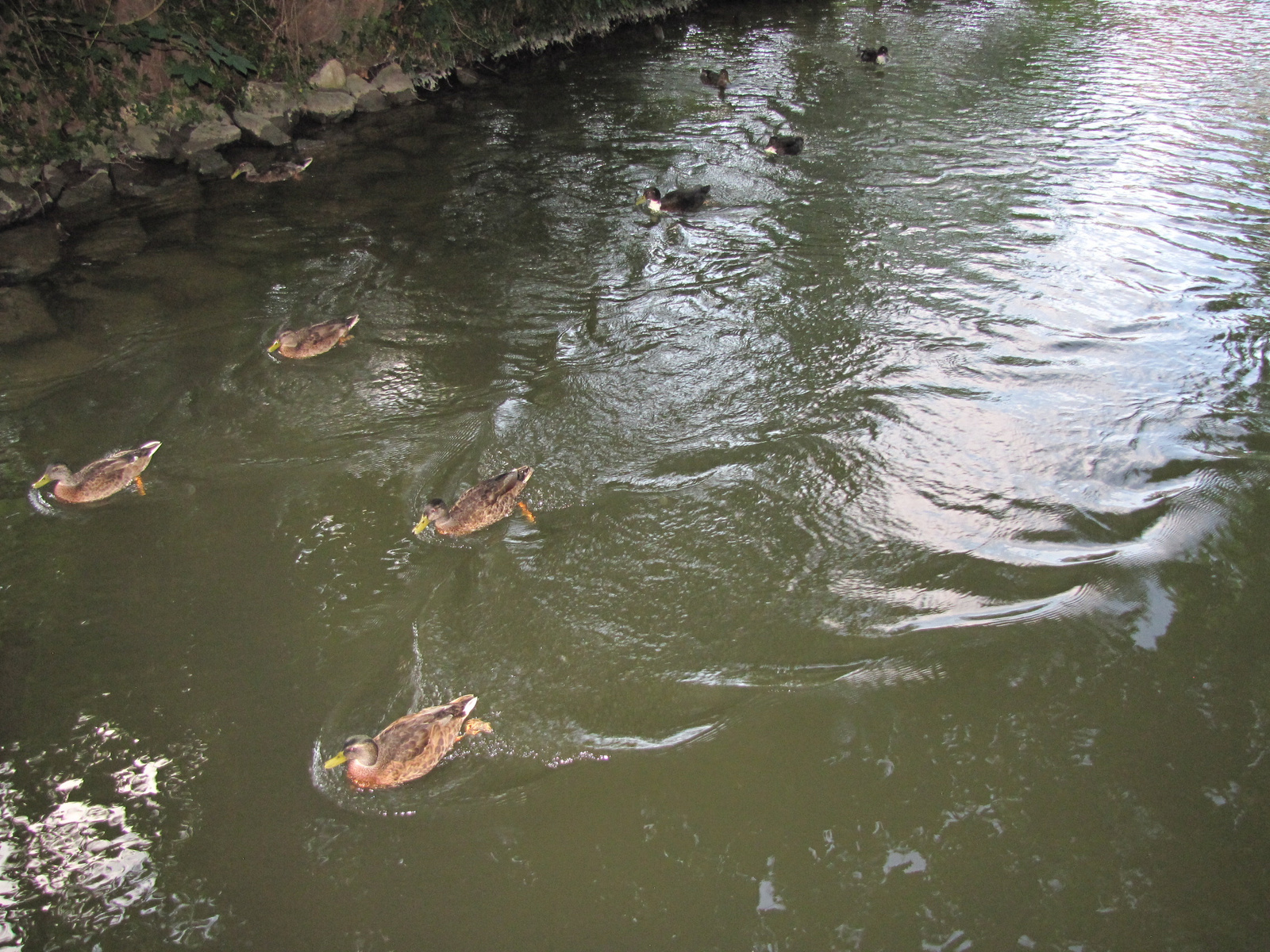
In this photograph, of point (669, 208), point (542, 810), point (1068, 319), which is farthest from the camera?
point (669, 208)

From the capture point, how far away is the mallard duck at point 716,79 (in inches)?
496

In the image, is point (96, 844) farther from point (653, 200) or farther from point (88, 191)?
point (88, 191)

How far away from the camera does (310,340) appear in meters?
6.23

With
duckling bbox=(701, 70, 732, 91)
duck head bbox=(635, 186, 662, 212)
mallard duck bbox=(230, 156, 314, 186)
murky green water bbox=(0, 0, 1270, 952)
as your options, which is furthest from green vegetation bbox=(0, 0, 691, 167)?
duck head bbox=(635, 186, 662, 212)

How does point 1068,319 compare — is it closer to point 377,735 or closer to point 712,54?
point 377,735

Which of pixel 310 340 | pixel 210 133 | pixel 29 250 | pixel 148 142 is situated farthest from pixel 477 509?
pixel 210 133

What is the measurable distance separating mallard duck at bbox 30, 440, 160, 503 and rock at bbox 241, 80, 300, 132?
26.3 feet

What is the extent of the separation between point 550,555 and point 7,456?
13.1 feet

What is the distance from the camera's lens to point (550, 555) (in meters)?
4.41

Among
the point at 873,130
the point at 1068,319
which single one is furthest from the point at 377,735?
the point at 873,130

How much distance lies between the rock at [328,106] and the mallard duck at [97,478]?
28.1 ft

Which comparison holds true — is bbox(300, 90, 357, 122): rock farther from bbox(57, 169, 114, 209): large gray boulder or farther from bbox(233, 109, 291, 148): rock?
bbox(57, 169, 114, 209): large gray boulder

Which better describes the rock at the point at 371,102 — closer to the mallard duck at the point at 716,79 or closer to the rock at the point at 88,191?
the rock at the point at 88,191

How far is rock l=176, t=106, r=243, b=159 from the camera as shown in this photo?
10.1 meters
